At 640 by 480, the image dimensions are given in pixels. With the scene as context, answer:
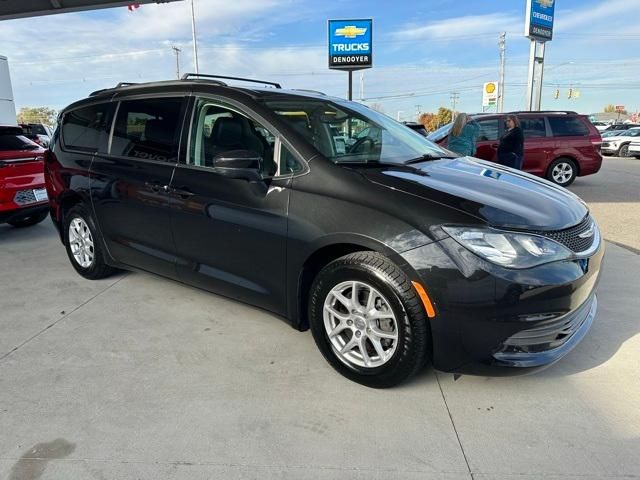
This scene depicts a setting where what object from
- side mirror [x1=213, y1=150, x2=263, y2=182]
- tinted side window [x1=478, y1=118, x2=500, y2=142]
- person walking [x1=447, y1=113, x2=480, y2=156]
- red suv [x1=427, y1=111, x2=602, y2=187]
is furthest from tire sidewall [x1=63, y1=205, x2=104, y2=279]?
tinted side window [x1=478, y1=118, x2=500, y2=142]

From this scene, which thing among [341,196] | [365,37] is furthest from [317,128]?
[365,37]

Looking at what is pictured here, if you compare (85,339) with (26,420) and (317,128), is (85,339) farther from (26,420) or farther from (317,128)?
(317,128)

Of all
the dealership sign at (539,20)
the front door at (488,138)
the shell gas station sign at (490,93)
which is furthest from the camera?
the shell gas station sign at (490,93)

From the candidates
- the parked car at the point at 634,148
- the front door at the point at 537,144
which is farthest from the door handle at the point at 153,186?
the parked car at the point at 634,148

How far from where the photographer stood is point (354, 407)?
263 cm

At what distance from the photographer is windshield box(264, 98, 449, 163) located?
10.2 feet

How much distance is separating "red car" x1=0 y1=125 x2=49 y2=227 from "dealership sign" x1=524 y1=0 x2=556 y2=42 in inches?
937

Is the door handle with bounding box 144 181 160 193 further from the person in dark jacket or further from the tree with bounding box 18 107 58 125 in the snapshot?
the tree with bounding box 18 107 58 125

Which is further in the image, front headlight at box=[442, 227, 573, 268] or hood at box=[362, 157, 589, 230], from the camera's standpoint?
hood at box=[362, 157, 589, 230]

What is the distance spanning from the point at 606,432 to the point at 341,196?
5.89ft

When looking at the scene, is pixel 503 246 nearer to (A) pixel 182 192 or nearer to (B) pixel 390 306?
(B) pixel 390 306

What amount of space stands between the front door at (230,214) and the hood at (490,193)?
0.67 meters

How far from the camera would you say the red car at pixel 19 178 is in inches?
235

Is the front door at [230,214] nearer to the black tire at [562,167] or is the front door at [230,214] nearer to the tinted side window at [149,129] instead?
the tinted side window at [149,129]
